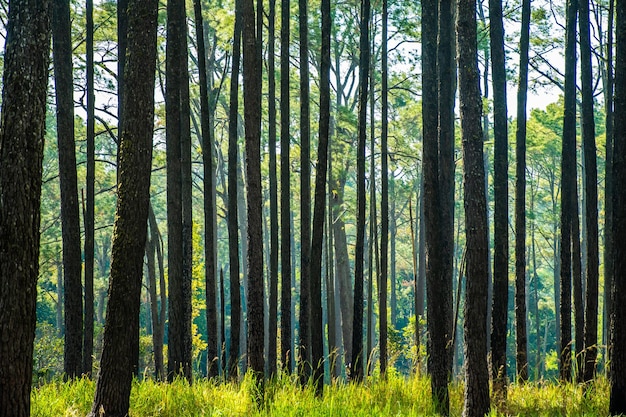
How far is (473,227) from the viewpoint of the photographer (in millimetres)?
7070

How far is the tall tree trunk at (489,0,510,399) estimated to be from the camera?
9727mm

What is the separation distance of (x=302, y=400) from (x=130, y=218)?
284cm

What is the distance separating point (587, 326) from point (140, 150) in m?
7.68

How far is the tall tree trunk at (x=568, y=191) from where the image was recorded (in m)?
11.4

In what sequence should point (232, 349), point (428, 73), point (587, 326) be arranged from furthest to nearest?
point (232, 349) < point (587, 326) < point (428, 73)

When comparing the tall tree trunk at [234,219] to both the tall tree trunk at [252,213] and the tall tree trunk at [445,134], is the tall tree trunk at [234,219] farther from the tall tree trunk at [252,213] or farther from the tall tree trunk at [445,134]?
the tall tree trunk at [445,134]

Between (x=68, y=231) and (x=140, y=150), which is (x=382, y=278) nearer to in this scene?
(x=68, y=231)

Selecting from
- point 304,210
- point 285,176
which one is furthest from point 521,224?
point 285,176

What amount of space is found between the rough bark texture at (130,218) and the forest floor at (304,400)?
0.62 m

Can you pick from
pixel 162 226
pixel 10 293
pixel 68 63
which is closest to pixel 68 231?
pixel 68 63

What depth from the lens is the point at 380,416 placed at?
21.8 feet

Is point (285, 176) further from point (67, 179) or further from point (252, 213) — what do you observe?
point (252, 213)

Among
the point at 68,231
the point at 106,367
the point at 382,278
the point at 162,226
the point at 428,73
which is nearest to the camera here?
the point at 106,367

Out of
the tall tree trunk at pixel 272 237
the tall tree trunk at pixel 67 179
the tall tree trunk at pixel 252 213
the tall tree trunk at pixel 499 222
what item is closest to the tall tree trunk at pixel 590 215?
the tall tree trunk at pixel 499 222
